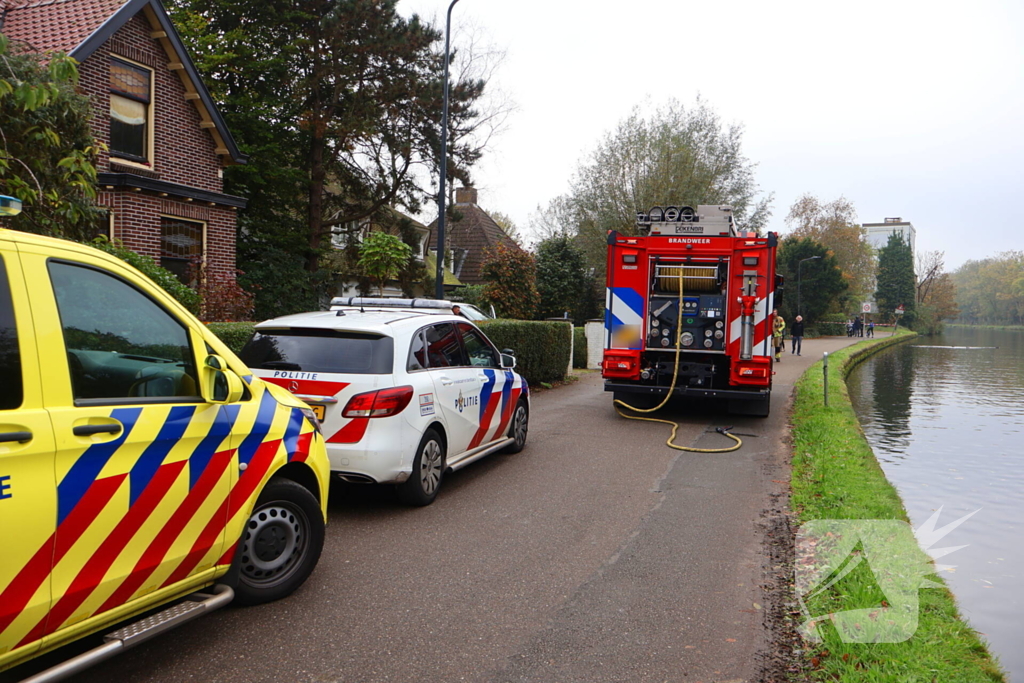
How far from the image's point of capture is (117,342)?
3.36m

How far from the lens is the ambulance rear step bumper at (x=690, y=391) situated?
460 inches

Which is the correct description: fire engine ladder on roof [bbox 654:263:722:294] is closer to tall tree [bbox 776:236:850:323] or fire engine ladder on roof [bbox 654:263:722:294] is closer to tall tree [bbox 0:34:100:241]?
tall tree [bbox 0:34:100:241]

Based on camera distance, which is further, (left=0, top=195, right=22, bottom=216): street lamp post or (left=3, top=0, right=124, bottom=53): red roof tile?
(left=3, top=0, right=124, bottom=53): red roof tile

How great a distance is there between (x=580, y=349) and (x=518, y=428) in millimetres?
13248

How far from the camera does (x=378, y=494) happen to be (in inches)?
276

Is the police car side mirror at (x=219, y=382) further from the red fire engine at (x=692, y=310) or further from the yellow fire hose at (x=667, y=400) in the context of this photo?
the red fire engine at (x=692, y=310)

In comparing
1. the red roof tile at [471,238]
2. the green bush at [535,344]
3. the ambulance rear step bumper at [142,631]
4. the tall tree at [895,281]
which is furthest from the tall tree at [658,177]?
the tall tree at [895,281]

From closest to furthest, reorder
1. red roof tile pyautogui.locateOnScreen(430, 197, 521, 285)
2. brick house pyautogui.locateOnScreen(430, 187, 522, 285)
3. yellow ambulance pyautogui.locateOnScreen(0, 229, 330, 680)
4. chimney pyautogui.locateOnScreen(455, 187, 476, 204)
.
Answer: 1. yellow ambulance pyautogui.locateOnScreen(0, 229, 330, 680)
2. red roof tile pyautogui.locateOnScreen(430, 197, 521, 285)
3. brick house pyautogui.locateOnScreen(430, 187, 522, 285)
4. chimney pyautogui.locateOnScreen(455, 187, 476, 204)

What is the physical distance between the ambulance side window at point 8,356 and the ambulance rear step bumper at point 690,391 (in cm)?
980

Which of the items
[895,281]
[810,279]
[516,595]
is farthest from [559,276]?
[895,281]

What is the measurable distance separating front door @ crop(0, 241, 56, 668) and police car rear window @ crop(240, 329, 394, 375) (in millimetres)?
3247

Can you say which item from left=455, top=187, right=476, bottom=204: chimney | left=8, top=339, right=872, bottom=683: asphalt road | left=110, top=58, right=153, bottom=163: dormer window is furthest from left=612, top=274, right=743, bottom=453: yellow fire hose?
left=455, top=187, right=476, bottom=204: chimney

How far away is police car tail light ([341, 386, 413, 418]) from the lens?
5.97m

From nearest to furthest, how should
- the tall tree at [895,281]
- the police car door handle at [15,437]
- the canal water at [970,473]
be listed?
the police car door handle at [15,437], the canal water at [970,473], the tall tree at [895,281]
